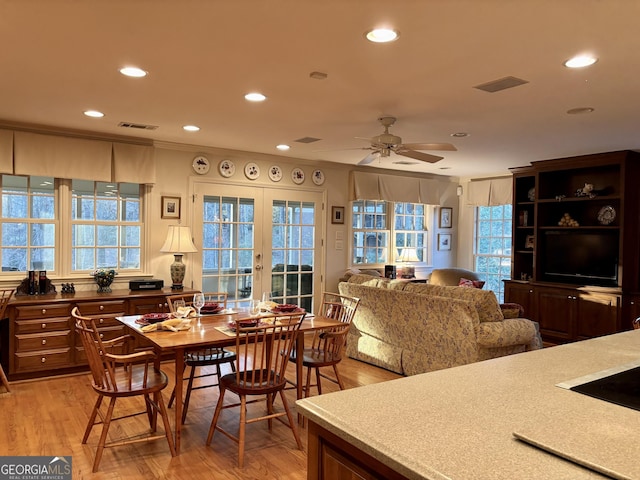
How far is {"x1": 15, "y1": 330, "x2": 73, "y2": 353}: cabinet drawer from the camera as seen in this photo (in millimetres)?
4469

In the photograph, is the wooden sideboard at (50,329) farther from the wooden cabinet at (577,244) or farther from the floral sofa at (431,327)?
the wooden cabinet at (577,244)

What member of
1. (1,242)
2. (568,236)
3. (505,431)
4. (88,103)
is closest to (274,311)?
(88,103)

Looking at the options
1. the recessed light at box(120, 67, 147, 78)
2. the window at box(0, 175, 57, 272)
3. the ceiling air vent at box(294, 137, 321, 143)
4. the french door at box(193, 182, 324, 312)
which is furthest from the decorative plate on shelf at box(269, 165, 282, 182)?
the recessed light at box(120, 67, 147, 78)

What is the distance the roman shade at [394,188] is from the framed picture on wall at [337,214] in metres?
0.26

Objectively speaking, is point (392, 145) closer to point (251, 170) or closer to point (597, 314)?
point (251, 170)

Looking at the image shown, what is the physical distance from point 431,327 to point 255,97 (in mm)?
2504

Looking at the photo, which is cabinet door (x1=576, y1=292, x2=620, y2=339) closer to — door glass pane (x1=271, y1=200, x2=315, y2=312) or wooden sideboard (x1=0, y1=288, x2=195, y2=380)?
door glass pane (x1=271, y1=200, x2=315, y2=312)

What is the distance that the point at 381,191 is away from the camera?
7.52 m

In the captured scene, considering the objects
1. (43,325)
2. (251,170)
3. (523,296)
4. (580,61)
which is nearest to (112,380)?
(43,325)

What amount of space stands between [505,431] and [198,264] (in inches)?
205

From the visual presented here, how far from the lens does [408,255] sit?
780 centimetres

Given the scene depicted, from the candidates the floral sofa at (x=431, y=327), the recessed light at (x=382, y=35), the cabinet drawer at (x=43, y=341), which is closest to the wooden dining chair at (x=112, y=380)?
the cabinet drawer at (x=43, y=341)

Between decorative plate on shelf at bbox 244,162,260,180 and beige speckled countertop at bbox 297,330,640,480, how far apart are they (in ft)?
16.3

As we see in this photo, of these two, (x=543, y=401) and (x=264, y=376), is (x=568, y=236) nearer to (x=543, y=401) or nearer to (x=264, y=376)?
(x=264, y=376)
